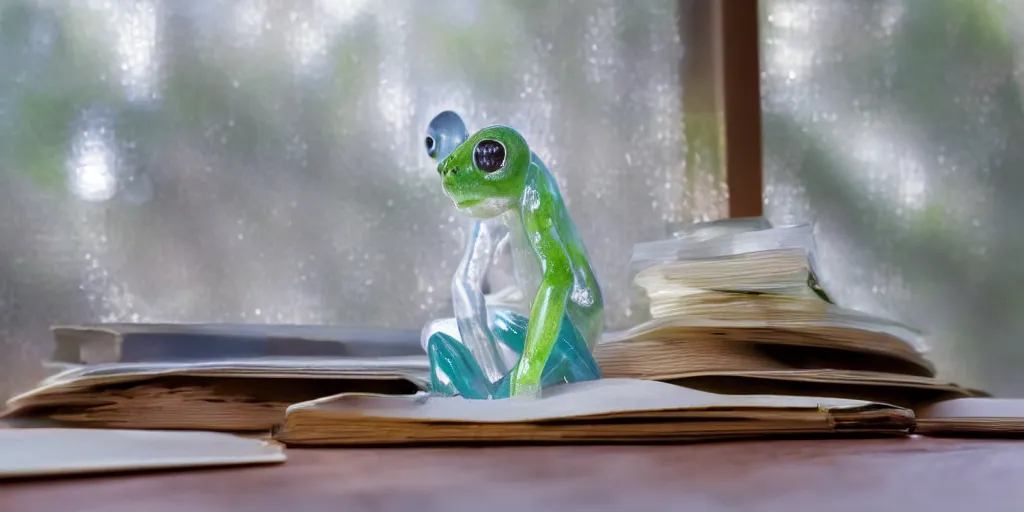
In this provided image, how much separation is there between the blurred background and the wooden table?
55 centimetres

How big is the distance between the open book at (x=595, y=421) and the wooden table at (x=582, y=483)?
0.06ft

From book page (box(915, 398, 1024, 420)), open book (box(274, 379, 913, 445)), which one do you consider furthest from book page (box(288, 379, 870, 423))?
book page (box(915, 398, 1024, 420))

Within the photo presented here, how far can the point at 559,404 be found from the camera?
0.43 metres

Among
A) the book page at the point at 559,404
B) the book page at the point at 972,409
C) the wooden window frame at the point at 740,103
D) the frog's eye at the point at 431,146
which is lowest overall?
the book page at the point at 972,409

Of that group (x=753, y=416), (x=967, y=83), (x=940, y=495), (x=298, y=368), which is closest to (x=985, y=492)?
(x=940, y=495)

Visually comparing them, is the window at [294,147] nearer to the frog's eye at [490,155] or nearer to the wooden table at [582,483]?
the frog's eye at [490,155]

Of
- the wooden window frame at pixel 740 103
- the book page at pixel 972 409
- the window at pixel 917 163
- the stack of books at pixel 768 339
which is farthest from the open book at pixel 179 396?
the window at pixel 917 163

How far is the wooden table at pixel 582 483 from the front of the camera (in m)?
0.28

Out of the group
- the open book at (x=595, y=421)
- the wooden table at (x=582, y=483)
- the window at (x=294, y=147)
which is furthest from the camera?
the window at (x=294, y=147)

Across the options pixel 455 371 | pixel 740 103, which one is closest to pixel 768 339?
pixel 455 371

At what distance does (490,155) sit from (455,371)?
6.5 inches

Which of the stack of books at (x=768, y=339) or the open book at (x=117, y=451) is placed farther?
the stack of books at (x=768, y=339)

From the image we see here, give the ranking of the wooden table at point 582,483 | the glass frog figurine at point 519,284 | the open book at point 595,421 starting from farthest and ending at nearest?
1. the glass frog figurine at point 519,284
2. the open book at point 595,421
3. the wooden table at point 582,483

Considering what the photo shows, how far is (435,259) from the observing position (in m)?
0.91
